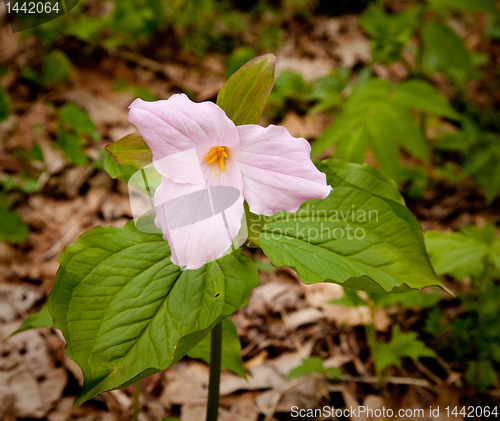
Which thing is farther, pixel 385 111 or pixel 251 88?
pixel 385 111

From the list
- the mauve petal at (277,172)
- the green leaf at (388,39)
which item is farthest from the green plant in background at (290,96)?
the mauve petal at (277,172)

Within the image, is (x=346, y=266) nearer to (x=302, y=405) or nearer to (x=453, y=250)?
(x=453, y=250)

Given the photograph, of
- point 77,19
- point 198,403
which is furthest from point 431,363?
point 77,19

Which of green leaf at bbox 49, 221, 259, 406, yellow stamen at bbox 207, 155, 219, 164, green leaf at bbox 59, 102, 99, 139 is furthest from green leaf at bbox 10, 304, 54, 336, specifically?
green leaf at bbox 59, 102, 99, 139

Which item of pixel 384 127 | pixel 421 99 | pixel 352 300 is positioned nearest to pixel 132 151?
pixel 352 300

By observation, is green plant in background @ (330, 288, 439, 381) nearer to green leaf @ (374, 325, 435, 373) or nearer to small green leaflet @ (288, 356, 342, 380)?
green leaf @ (374, 325, 435, 373)

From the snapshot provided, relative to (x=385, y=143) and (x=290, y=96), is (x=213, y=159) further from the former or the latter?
(x=290, y=96)

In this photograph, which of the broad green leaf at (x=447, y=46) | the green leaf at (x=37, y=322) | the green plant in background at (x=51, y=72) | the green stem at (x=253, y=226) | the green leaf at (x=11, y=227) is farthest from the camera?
the green plant in background at (x=51, y=72)

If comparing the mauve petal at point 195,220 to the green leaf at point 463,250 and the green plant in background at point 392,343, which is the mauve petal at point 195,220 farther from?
the green leaf at point 463,250
